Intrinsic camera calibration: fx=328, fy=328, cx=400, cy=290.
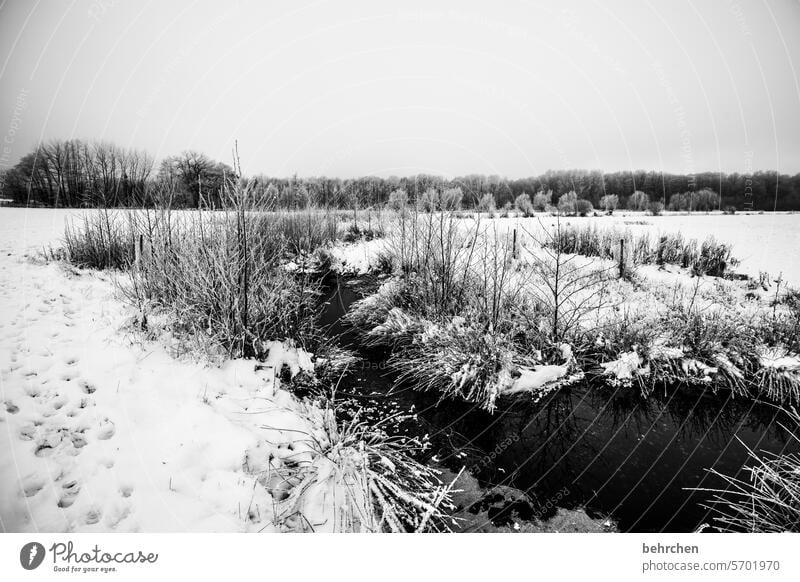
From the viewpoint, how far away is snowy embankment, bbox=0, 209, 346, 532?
7.29 ft

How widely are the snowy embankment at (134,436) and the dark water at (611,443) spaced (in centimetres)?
179

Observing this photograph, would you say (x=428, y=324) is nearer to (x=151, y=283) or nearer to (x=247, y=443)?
(x=247, y=443)

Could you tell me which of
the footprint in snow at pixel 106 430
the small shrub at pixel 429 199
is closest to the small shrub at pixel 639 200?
the small shrub at pixel 429 199

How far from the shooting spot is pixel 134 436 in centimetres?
278

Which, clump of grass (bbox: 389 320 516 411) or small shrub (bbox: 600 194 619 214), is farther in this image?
small shrub (bbox: 600 194 619 214)

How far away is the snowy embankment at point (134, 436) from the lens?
87.4 inches

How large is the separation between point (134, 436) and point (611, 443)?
5.06m

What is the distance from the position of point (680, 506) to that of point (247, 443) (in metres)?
4.13

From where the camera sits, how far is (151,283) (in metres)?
5.78

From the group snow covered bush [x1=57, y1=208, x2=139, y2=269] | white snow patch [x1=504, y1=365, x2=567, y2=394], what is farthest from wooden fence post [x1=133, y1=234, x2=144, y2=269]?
white snow patch [x1=504, y1=365, x2=567, y2=394]

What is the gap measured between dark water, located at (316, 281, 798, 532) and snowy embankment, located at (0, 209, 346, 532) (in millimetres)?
1794

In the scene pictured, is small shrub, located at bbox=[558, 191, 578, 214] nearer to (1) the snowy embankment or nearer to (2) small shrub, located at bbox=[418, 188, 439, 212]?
(2) small shrub, located at bbox=[418, 188, 439, 212]
